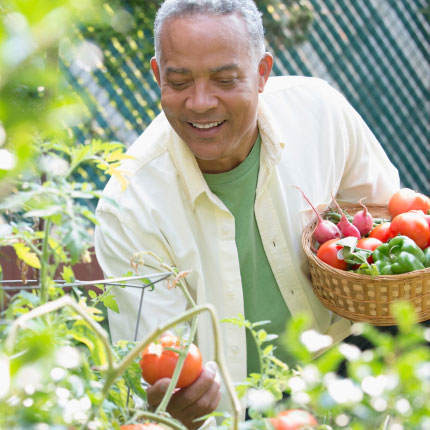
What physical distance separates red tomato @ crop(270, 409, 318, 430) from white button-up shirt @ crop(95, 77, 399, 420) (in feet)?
3.84

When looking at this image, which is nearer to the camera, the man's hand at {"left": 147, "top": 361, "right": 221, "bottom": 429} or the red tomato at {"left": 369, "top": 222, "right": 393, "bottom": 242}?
the man's hand at {"left": 147, "top": 361, "right": 221, "bottom": 429}

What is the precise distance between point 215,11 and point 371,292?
2.58ft

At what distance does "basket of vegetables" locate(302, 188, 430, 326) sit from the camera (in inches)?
58.9

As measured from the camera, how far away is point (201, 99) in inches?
65.0

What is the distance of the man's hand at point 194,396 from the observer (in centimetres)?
103

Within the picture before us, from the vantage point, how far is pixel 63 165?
0.63 metres

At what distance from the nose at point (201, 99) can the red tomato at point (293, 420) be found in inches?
45.9

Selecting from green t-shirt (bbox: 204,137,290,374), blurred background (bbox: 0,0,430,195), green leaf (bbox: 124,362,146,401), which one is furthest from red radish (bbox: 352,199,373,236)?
blurred background (bbox: 0,0,430,195)

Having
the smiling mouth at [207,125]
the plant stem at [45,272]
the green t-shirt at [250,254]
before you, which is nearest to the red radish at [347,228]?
the green t-shirt at [250,254]

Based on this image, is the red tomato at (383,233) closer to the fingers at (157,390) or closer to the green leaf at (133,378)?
the fingers at (157,390)

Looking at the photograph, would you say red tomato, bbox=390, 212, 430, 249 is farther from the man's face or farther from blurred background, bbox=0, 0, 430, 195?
blurred background, bbox=0, 0, 430, 195

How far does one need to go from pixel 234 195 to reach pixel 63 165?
4.33 ft

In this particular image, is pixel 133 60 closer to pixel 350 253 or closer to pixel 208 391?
pixel 350 253

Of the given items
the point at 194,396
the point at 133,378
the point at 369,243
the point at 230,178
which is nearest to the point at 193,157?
the point at 230,178
